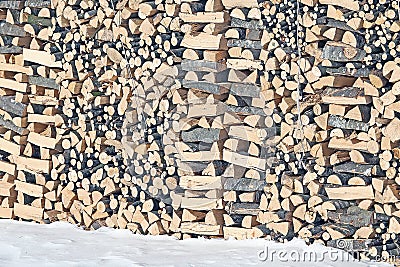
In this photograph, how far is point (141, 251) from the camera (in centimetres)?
407

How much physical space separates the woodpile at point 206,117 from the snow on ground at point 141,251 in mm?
71

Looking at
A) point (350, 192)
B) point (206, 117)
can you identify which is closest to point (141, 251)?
point (206, 117)


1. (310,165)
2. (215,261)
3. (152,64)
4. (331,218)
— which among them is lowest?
(215,261)

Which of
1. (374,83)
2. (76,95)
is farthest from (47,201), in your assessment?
(374,83)

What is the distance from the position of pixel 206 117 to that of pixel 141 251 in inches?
29.6

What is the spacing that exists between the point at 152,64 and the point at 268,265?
1.20m

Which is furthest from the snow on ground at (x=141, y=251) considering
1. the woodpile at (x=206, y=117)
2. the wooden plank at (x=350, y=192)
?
the wooden plank at (x=350, y=192)

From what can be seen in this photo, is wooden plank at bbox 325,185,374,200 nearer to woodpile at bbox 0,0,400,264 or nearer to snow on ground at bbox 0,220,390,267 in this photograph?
woodpile at bbox 0,0,400,264

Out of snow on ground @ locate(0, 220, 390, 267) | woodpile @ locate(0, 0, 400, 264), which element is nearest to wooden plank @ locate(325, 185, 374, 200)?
woodpile @ locate(0, 0, 400, 264)

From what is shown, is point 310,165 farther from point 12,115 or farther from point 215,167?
point 12,115

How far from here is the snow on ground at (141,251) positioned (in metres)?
3.80

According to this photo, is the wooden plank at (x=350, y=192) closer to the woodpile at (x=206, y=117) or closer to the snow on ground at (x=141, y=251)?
the woodpile at (x=206, y=117)

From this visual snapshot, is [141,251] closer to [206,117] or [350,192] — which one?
[206,117]

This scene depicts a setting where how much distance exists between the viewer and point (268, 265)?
12.3ft
